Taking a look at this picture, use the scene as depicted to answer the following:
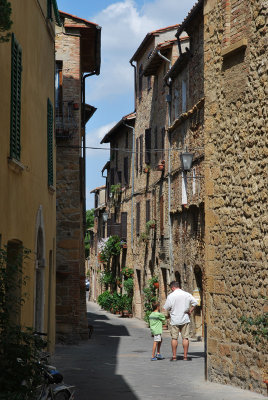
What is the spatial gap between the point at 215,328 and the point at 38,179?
12.4 feet

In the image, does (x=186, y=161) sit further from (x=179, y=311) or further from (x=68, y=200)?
(x=179, y=311)

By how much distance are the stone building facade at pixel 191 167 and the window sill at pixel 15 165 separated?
10559 millimetres

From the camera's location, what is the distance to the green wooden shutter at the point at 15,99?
9.55 metres

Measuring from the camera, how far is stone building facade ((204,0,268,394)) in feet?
32.9

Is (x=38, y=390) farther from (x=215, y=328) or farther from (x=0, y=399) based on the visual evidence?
(x=215, y=328)

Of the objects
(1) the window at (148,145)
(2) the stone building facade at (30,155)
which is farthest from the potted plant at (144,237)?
(2) the stone building facade at (30,155)

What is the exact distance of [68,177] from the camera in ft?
64.1

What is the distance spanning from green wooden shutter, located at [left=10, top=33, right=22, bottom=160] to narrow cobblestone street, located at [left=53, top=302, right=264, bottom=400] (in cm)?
343

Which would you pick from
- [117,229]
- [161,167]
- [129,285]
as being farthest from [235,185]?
[117,229]

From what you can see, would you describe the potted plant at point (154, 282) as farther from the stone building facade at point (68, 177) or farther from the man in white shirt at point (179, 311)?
the man in white shirt at point (179, 311)

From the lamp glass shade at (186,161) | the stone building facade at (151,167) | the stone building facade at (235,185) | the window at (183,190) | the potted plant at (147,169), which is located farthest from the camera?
the potted plant at (147,169)

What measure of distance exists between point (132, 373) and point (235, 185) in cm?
409

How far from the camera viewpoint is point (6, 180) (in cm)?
921

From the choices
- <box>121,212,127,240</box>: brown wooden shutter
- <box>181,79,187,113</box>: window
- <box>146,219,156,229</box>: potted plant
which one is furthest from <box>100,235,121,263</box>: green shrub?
<box>181,79,187,113</box>: window
